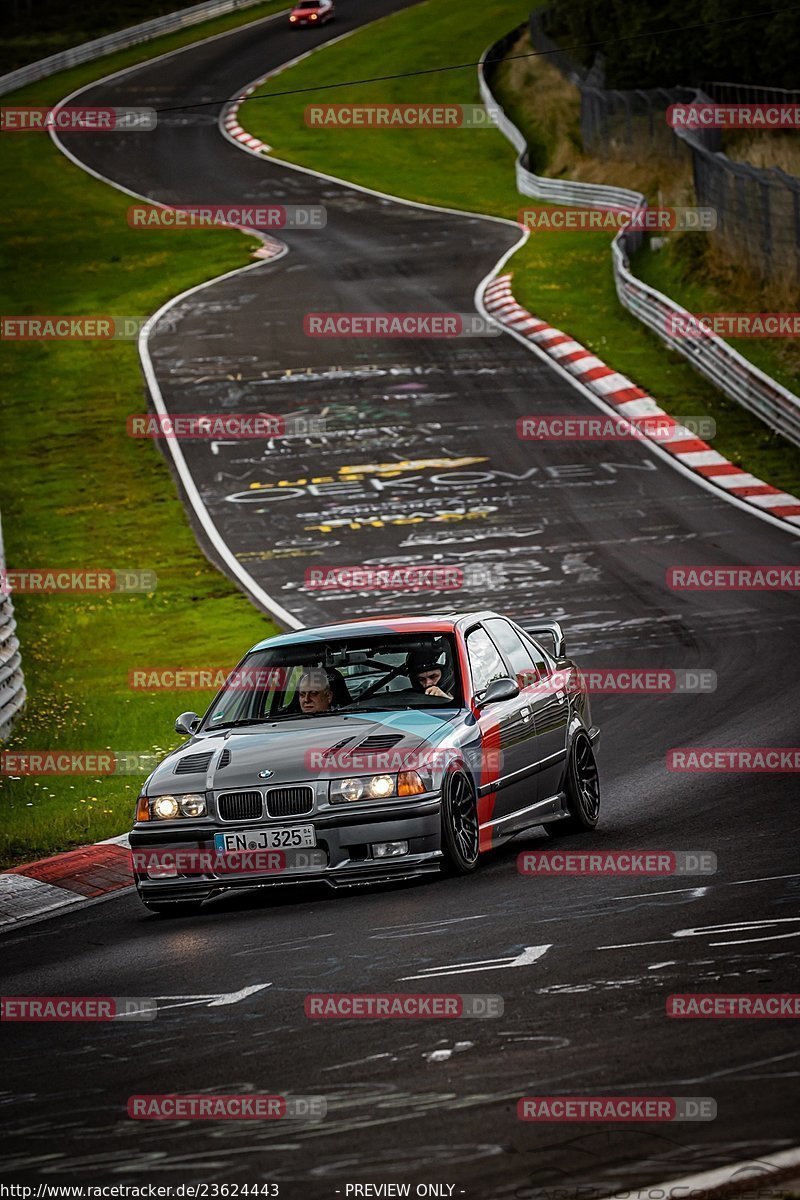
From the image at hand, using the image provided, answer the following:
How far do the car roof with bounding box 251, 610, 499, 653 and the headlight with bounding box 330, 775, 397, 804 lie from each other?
153 centimetres

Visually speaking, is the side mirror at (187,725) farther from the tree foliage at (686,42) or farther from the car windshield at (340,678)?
the tree foliage at (686,42)

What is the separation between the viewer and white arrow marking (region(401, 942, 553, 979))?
25.7ft

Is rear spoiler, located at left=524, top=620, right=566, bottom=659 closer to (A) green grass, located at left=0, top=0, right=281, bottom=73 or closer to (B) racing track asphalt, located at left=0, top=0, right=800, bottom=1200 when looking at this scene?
(B) racing track asphalt, located at left=0, top=0, right=800, bottom=1200

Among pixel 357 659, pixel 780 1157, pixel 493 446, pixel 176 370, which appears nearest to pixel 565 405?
pixel 493 446

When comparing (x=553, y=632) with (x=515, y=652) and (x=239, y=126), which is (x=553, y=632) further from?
(x=239, y=126)

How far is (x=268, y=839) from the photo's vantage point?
9.88 m

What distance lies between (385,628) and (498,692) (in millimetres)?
903

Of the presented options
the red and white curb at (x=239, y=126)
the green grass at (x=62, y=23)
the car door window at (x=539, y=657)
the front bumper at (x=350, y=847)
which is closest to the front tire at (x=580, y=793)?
the car door window at (x=539, y=657)

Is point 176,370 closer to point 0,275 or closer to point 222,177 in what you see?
point 0,275

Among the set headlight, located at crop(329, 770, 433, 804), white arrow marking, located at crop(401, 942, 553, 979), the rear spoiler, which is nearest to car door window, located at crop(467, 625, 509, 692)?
the rear spoiler

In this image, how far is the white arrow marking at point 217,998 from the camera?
779 centimetres

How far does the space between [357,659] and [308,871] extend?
1740 millimetres

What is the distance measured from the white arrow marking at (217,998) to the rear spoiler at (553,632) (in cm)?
518

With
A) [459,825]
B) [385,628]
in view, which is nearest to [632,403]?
[385,628]
